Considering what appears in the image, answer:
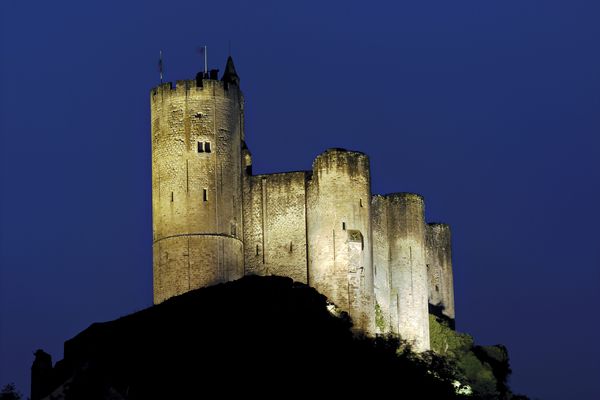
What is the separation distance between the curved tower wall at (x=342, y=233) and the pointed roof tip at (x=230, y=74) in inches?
300

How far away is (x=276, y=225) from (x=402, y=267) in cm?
776

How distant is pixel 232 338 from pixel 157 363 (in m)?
5.11

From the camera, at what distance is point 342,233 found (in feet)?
287

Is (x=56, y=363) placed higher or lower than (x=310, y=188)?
lower

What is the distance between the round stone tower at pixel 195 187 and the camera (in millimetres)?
88312

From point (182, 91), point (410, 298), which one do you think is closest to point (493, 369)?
point (410, 298)

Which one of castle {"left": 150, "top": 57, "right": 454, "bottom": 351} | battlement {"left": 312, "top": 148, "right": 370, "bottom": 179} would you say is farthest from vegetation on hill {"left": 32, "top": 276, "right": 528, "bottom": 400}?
battlement {"left": 312, "top": 148, "right": 370, "bottom": 179}

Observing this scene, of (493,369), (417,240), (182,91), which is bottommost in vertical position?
(493,369)

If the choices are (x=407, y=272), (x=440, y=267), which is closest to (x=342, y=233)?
(x=407, y=272)

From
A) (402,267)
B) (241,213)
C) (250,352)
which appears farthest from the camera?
(402,267)

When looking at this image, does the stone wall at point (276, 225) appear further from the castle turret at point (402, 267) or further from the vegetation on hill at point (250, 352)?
the castle turret at point (402, 267)

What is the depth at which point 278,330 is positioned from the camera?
84.1 meters

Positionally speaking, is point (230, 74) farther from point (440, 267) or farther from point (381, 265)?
point (440, 267)

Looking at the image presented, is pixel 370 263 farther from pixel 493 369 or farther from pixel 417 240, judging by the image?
pixel 493 369
